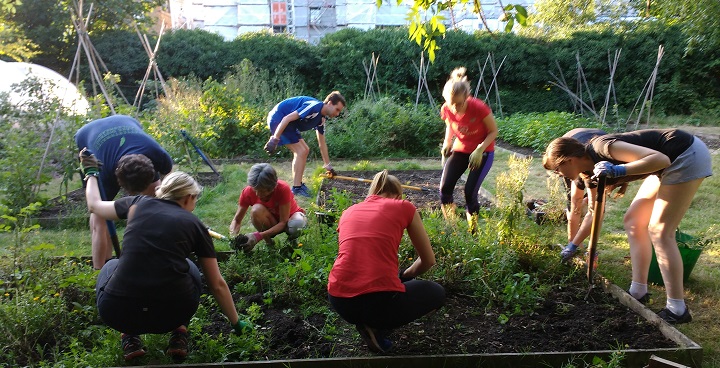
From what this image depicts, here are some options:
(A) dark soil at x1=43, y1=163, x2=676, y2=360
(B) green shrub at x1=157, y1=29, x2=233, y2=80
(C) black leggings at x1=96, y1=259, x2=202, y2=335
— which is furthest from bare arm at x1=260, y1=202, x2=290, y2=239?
(B) green shrub at x1=157, y1=29, x2=233, y2=80

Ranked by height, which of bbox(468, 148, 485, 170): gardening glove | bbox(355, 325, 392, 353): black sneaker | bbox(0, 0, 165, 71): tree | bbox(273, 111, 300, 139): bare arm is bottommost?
bbox(355, 325, 392, 353): black sneaker

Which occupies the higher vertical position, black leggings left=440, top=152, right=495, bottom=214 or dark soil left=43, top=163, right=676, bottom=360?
black leggings left=440, top=152, right=495, bottom=214

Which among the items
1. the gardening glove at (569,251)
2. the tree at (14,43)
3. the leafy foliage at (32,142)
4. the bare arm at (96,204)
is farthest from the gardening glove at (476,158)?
the tree at (14,43)

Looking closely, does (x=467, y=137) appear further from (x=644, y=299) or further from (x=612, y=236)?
(x=644, y=299)

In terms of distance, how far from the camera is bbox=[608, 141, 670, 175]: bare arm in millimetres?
3283

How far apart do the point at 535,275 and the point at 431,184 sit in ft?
12.4

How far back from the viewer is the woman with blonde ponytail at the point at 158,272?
2.75 metres

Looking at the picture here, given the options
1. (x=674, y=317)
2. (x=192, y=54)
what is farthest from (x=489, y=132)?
(x=192, y=54)

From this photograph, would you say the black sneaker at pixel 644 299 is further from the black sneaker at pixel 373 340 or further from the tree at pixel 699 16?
the tree at pixel 699 16

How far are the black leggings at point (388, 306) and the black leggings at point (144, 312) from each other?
80 centimetres

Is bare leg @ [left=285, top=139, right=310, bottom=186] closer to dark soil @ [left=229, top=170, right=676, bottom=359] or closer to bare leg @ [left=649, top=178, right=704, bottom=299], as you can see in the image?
dark soil @ [left=229, top=170, right=676, bottom=359]

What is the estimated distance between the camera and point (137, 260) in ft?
9.04

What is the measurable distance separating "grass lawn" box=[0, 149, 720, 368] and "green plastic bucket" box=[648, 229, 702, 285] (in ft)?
0.25

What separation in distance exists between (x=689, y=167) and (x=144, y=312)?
10.8 ft
